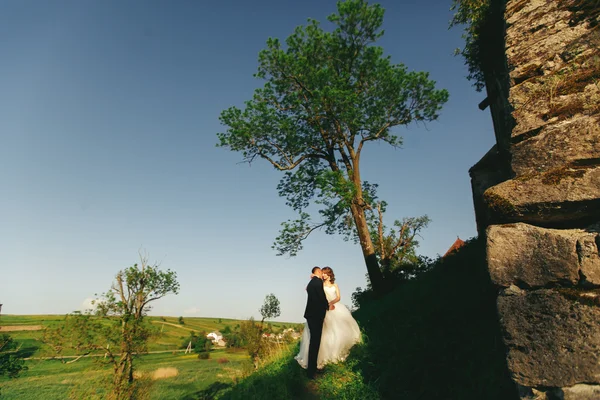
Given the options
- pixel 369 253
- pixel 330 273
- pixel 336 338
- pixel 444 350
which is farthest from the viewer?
pixel 369 253

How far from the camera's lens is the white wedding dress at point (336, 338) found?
662 centimetres

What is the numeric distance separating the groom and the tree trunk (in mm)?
6583

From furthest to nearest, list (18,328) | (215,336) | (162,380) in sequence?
(215,336), (18,328), (162,380)

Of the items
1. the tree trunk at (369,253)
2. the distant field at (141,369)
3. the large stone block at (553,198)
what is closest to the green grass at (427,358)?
the large stone block at (553,198)

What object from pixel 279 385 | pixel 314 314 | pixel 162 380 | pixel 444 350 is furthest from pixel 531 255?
pixel 162 380

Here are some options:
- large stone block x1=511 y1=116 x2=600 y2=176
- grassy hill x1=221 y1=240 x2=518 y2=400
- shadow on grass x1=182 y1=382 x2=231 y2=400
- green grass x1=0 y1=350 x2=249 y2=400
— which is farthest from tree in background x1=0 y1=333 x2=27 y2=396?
large stone block x1=511 y1=116 x2=600 y2=176

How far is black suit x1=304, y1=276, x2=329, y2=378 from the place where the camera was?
21.8 ft

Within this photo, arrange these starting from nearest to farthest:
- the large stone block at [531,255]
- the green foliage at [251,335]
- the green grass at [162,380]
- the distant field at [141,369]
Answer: the large stone block at [531,255], the distant field at [141,369], the green foliage at [251,335], the green grass at [162,380]

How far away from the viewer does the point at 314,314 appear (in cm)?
677

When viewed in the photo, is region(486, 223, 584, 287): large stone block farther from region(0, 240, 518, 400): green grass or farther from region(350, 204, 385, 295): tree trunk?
region(350, 204, 385, 295): tree trunk

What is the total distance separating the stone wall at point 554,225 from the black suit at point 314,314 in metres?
5.01

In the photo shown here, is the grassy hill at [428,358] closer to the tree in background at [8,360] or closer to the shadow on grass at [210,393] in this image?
the shadow on grass at [210,393]

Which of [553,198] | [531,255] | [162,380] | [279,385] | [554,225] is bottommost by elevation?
[162,380]

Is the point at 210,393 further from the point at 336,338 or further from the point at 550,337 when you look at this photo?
the point at 550,337
